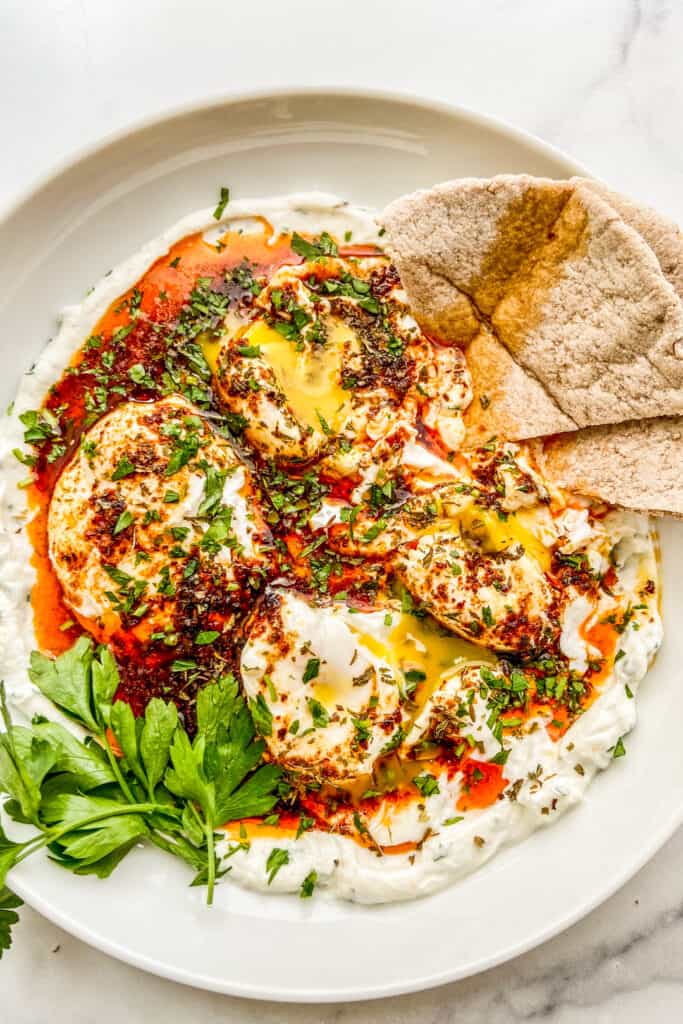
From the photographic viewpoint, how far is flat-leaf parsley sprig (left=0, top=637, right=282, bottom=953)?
12.0ft

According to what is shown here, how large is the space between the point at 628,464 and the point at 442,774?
5.36 feet

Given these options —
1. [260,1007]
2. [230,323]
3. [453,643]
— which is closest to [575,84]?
[230,323]

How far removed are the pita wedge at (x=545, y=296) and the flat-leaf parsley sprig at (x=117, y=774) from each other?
1.84 metres

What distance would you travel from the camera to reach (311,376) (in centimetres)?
410

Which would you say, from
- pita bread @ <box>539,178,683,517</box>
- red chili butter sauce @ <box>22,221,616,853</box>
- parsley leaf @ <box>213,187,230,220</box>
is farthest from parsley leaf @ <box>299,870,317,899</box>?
parsley leaf @ <box>213,187,230,220</box>

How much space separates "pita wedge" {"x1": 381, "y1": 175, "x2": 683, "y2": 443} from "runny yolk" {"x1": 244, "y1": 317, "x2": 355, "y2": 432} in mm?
490

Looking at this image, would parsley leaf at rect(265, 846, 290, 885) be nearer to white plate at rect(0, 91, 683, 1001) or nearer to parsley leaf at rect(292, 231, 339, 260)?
white plate at rect(0, 91, 683, 1001)

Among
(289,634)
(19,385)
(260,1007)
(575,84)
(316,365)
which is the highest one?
(575,84)

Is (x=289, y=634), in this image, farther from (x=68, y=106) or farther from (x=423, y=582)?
(x=68, y=106)

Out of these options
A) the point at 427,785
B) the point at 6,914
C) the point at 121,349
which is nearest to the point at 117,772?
the point at 6,914

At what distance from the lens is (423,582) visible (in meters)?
3.94

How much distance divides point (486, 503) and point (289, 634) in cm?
107

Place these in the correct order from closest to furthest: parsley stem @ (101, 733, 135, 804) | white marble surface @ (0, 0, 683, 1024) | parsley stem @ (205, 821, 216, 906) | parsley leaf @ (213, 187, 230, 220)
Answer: parsley stem @ (205, 821, 216, 906) < parsley stem @ (101, 733, 135, 804) < white marble surface @ (0, 0, 683, 1024) < parsley leaf @ (213, 187, 230, 220)

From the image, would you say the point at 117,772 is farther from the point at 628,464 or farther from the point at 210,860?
the point at 628,464
